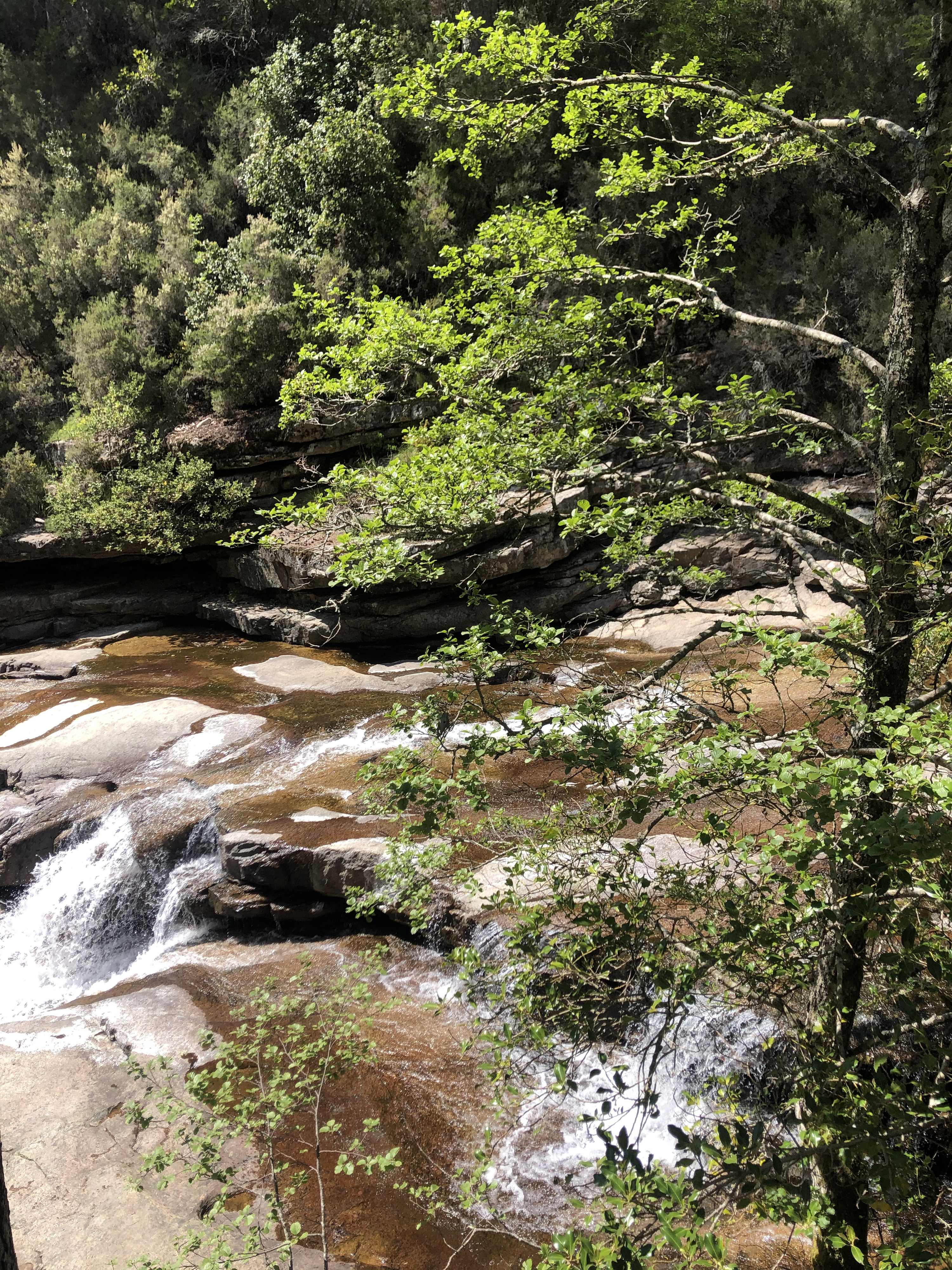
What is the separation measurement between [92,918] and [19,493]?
11214 mm

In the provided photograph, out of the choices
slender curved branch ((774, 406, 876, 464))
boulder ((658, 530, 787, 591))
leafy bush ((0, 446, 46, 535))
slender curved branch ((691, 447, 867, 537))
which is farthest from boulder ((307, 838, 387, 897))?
leafy bush ((0, 446, 46, 535))

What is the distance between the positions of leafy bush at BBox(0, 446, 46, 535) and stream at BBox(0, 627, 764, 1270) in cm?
556

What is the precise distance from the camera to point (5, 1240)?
299cm

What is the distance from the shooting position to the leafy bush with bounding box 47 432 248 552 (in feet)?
49.7

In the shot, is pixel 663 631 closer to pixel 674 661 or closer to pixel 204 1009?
pixel 204 1009

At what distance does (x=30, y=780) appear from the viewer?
376 inches

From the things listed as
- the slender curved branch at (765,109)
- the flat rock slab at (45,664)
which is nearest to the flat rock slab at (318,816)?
the slender curved branch at (765,109)

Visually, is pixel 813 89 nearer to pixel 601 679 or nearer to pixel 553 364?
pixel 553 364

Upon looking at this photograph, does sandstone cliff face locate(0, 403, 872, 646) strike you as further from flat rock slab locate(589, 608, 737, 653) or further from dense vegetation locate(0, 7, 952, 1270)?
dense vegetation locate(0, 7, 952, 1270)

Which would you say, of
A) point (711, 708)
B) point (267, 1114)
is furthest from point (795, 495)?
point (267, 1114)

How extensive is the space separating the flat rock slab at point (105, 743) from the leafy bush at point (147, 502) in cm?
529

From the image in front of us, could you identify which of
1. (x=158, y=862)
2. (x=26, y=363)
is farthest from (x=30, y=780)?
(x=26, y=363)

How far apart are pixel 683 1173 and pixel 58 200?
2556cm

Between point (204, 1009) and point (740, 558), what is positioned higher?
point (740, 558)
